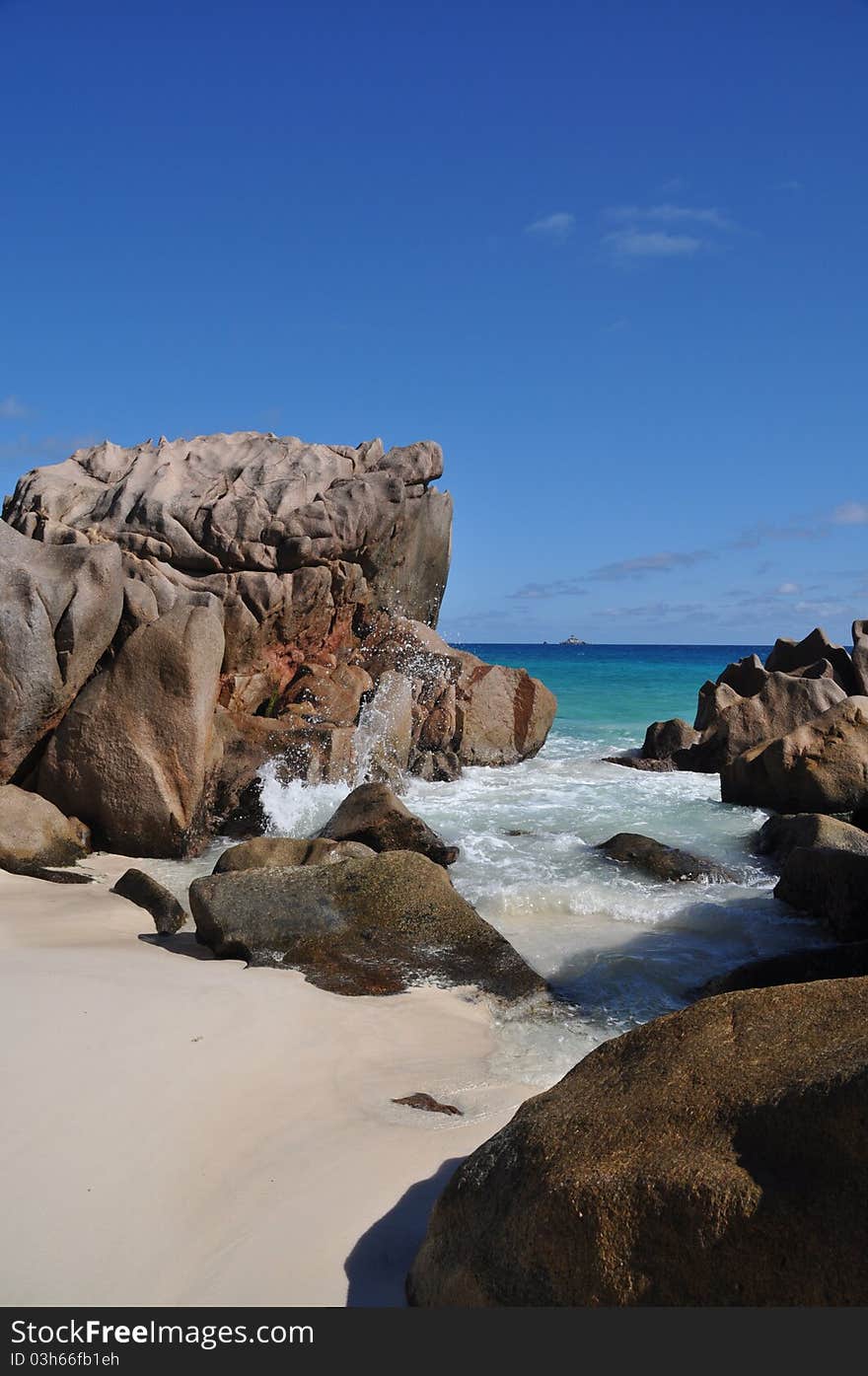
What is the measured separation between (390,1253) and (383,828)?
6.68 meters

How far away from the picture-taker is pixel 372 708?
15812 mm

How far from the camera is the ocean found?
6.39 metres

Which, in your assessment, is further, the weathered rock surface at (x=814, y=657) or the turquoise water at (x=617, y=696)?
the turquoise water at (x=617, y=696)

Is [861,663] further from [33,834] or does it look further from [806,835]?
[33,834]

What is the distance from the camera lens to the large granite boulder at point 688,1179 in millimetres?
2277

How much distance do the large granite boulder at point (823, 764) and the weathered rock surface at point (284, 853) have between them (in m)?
7.63

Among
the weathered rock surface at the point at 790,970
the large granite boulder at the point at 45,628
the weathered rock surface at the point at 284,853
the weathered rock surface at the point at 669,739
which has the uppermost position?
the large granite boulder at the point at 45,628

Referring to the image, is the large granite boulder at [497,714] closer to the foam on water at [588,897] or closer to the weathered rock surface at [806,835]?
the foam on water at [588,897]

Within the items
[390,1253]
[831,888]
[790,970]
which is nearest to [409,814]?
[831,888]

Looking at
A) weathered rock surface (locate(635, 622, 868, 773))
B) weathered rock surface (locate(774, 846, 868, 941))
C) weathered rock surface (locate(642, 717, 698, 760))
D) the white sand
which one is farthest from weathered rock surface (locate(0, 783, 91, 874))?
weathered rock surface (locate(642, 717, 698, 760))

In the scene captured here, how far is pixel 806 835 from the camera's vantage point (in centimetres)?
1039

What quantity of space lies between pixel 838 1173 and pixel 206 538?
14.1 meters

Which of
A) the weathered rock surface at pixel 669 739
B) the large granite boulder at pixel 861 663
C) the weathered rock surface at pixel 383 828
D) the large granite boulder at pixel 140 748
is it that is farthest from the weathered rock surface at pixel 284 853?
the large granite boulder at pixel 861 663

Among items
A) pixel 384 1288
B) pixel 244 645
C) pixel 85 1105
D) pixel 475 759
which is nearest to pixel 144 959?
pixel 85 1105
